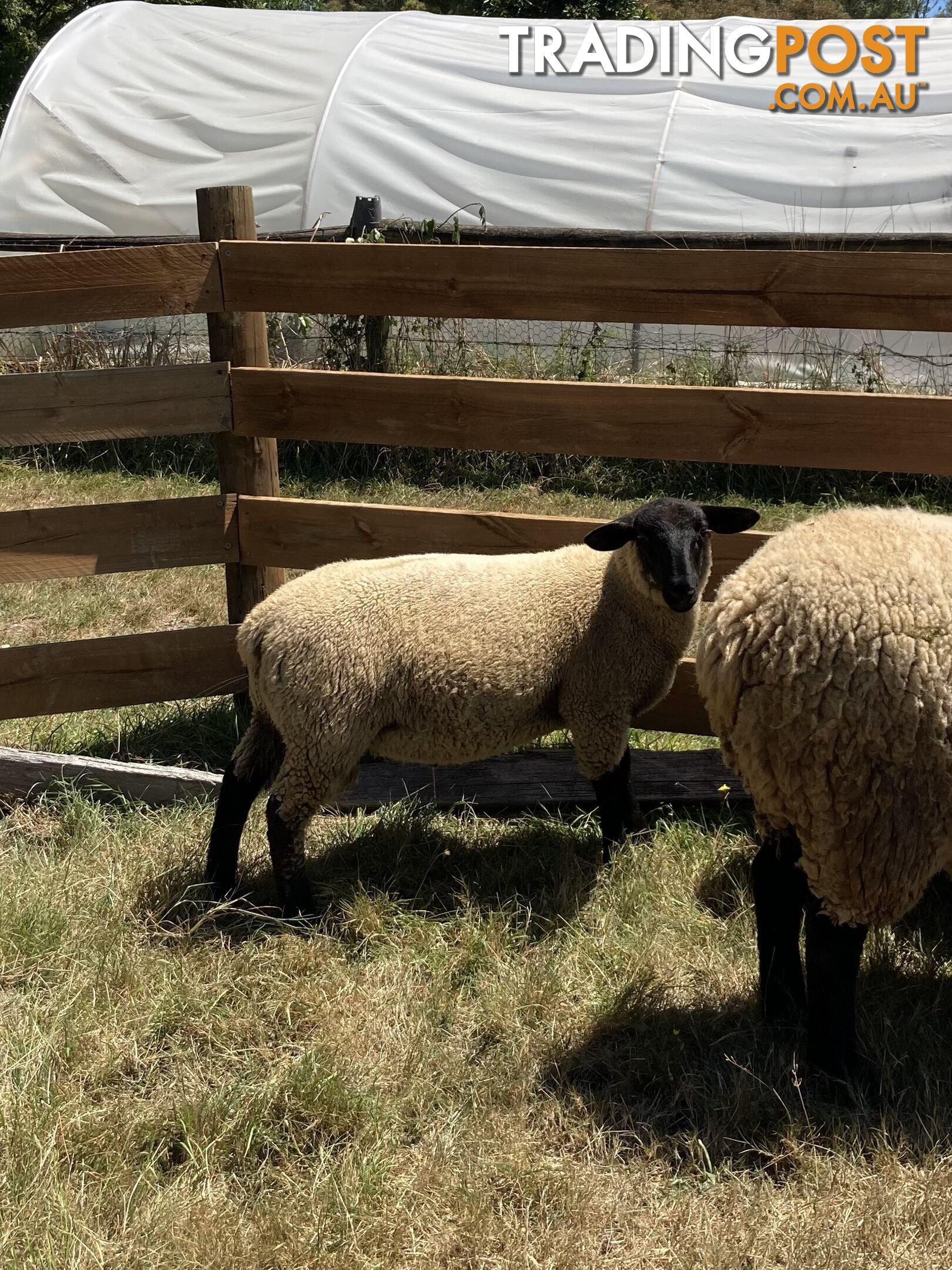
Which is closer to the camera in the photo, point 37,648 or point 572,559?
point 572,559

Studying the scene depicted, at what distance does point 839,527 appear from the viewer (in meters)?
2.99

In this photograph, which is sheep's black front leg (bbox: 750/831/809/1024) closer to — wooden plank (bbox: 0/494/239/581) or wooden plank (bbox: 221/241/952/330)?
wooden plank (bbox: 221/241/952/330)

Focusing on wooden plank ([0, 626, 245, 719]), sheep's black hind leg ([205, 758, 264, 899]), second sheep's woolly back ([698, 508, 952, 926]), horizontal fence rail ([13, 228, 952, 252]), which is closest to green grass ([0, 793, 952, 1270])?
sheep's black hind leg ([205, 758, 264, 899])

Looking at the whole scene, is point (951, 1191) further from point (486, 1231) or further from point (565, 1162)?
point (486, 1231)

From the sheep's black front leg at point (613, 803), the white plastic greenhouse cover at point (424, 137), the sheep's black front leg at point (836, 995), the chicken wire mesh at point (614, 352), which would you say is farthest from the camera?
the white plastic greenhouse cover at point (424, 137)

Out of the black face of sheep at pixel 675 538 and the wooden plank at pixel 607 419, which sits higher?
the wooden plank at pixel 607 419

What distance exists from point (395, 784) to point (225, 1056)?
5.32 feet

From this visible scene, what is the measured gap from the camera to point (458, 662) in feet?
12.5

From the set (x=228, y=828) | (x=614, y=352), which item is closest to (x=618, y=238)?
(x=614, y=352)

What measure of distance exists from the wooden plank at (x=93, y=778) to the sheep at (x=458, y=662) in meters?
0.56

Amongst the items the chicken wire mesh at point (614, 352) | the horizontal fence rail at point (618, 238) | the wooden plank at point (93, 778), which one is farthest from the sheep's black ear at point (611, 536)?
the horizontal fence rail at point (618, 238)

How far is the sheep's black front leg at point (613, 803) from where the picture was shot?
13.1 ft

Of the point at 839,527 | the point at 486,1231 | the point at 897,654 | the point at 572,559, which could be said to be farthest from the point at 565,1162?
the point at 572,559

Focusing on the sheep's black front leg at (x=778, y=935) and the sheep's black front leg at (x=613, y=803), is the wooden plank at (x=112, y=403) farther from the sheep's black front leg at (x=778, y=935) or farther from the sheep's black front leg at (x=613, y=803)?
the sheep's black front leg at (x=778, y=935)
